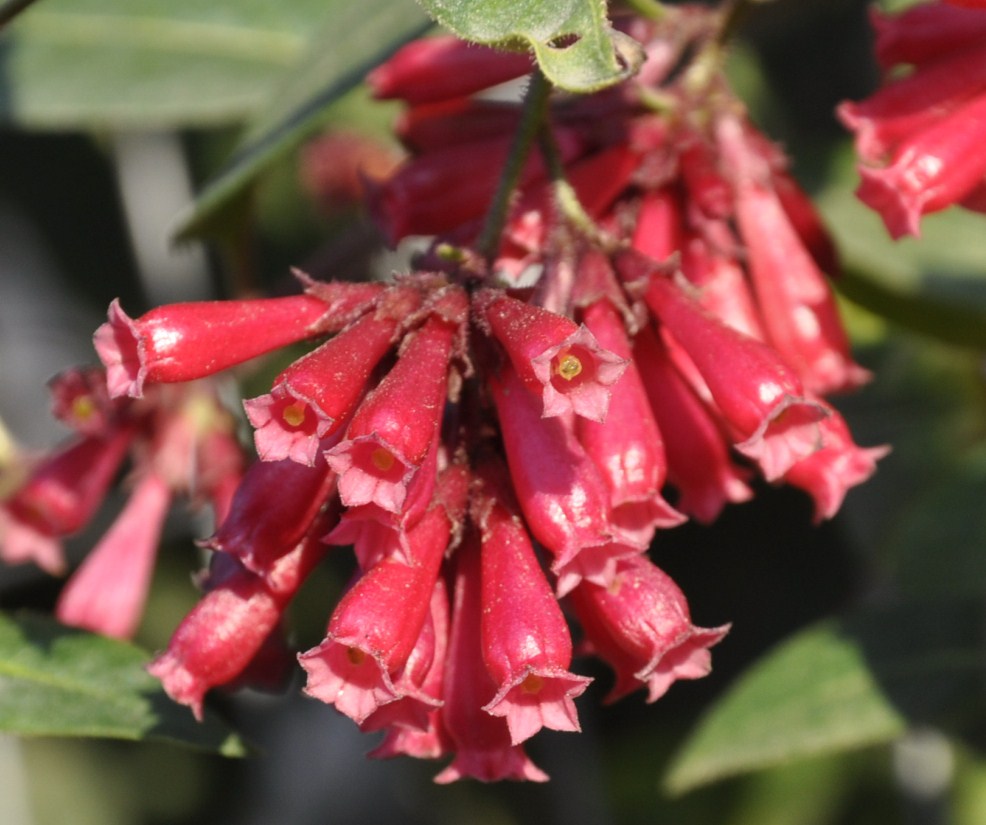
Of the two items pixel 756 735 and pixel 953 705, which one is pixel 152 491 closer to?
pixel 756 735

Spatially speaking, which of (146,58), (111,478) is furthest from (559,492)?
(146,58)

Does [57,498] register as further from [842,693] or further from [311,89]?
[842,693]

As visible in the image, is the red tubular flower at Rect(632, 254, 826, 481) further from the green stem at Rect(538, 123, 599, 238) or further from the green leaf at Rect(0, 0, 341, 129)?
the green leaf at Rect(0, 0, 341, 129)

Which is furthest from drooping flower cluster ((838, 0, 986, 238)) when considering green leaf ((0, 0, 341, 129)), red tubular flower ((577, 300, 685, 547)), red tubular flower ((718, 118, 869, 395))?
green leaf ((0, 0, 341, 129))

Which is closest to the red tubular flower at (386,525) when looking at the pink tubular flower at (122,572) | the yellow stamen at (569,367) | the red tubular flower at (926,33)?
the yellow stamen at (569,367)

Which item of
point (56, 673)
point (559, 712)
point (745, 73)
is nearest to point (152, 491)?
point (56, 673)
